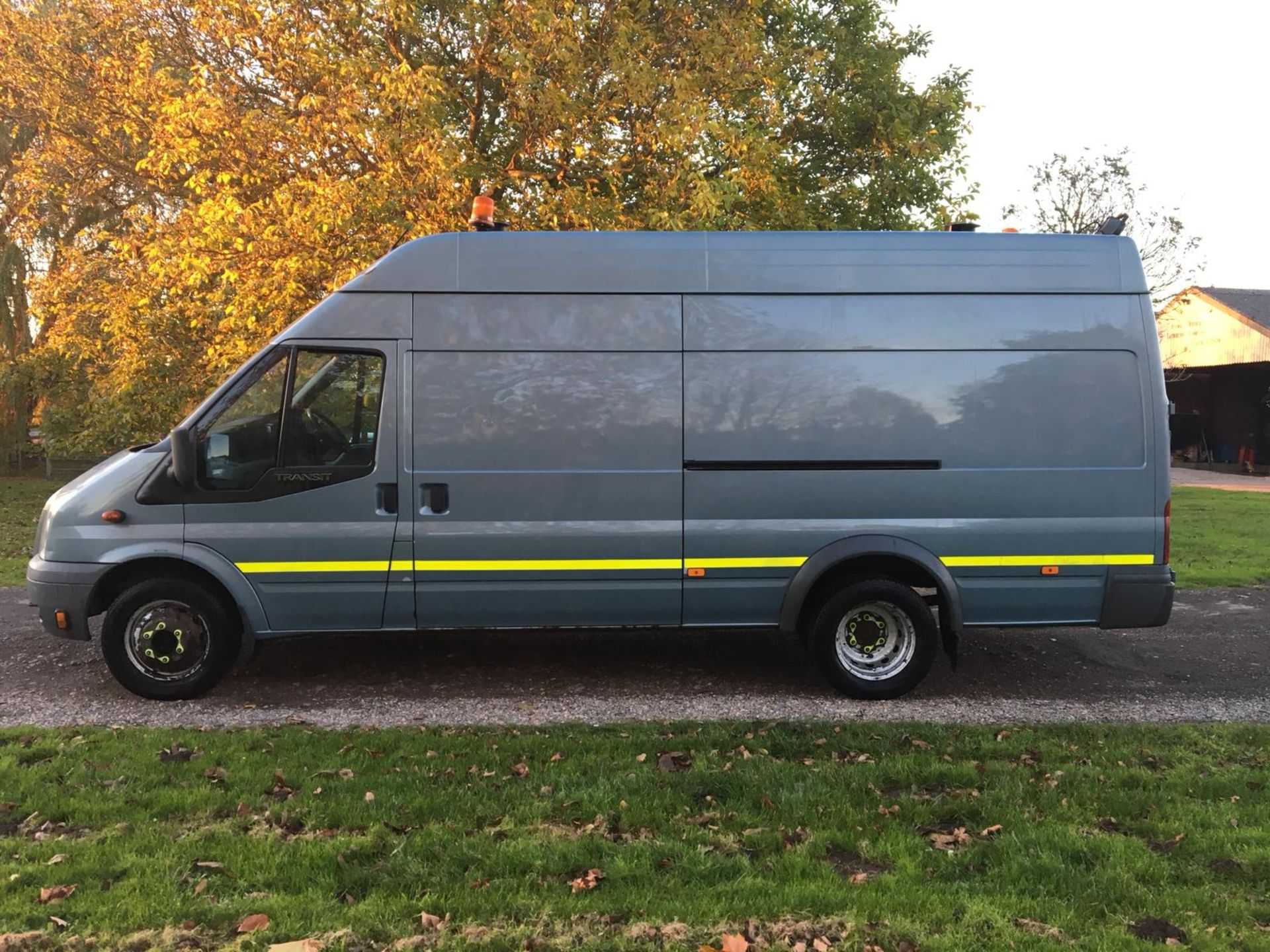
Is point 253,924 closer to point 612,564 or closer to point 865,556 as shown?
point 612,564

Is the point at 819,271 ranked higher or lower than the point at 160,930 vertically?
higher

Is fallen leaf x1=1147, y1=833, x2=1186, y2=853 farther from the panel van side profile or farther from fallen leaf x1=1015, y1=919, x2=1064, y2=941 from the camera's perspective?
the panel van side profile

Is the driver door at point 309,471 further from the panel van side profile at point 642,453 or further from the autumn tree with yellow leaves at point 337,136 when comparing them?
the autumn tree with yellow leaves at point 337,136

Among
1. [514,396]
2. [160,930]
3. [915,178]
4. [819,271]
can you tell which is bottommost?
[160,930]

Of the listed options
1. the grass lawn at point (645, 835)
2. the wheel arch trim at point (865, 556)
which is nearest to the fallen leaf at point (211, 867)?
the grass lawn at point (645, 835)

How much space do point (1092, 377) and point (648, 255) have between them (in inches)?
109

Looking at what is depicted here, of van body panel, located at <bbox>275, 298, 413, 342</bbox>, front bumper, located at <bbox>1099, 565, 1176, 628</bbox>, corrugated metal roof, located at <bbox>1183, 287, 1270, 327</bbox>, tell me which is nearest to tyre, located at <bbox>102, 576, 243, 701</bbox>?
van body panel, located at <bbox>275, 298, 413, 342</bbox>

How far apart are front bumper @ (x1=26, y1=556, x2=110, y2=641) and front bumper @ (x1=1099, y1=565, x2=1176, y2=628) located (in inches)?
235

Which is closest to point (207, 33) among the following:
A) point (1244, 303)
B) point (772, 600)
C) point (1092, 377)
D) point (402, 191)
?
point (402, 191)

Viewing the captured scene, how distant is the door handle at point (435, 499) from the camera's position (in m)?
5.22

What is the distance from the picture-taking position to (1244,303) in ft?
102

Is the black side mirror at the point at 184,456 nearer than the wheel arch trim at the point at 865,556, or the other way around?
the black side mirror at the point at 184,456

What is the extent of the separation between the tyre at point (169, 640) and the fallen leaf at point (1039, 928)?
4.46 m

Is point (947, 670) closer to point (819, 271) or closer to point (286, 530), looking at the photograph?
point (819, 271)
